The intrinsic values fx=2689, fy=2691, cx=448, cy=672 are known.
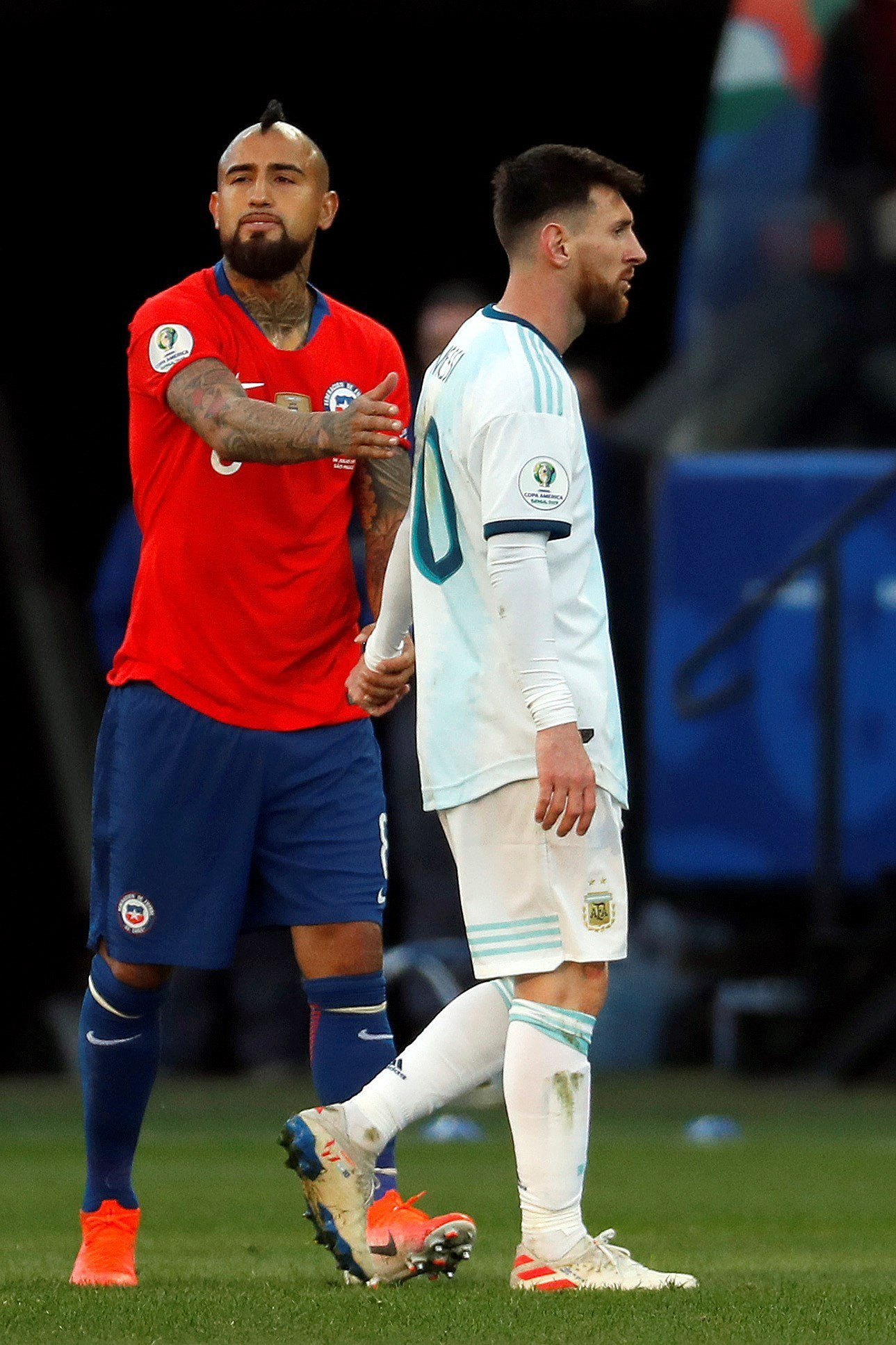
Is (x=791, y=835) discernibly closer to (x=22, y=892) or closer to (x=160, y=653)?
(x=22, y=892)

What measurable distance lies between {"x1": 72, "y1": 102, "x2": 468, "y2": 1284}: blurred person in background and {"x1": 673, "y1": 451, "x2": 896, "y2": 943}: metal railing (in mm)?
5030

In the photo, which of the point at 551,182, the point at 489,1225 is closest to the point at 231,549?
the point at 551,182

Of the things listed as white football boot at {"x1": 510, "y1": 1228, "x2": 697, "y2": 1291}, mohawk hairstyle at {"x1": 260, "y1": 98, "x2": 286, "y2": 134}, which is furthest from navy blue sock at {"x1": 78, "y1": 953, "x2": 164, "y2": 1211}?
mohawk hairstyle at {"x1": 260, "y1": 98, "x2": 286, "y2": 134}

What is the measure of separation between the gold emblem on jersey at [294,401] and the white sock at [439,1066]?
1248mm

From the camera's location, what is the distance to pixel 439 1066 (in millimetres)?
5016

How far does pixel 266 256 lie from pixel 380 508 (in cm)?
57

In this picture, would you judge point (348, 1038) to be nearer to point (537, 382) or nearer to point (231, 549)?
point (231, 549)

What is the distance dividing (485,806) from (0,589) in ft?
32.2

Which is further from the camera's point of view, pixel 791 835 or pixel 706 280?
pixel 706 280

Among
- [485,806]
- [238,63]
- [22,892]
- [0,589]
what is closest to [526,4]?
[238,63]

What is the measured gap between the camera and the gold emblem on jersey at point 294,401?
5.46 m

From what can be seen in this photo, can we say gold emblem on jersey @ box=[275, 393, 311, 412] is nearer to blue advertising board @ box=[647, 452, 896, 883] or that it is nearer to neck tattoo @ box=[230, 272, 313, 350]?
neck tattoo @ box=[230, 272, 313, 350]

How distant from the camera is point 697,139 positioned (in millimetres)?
14805

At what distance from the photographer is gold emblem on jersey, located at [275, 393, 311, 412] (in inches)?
215
